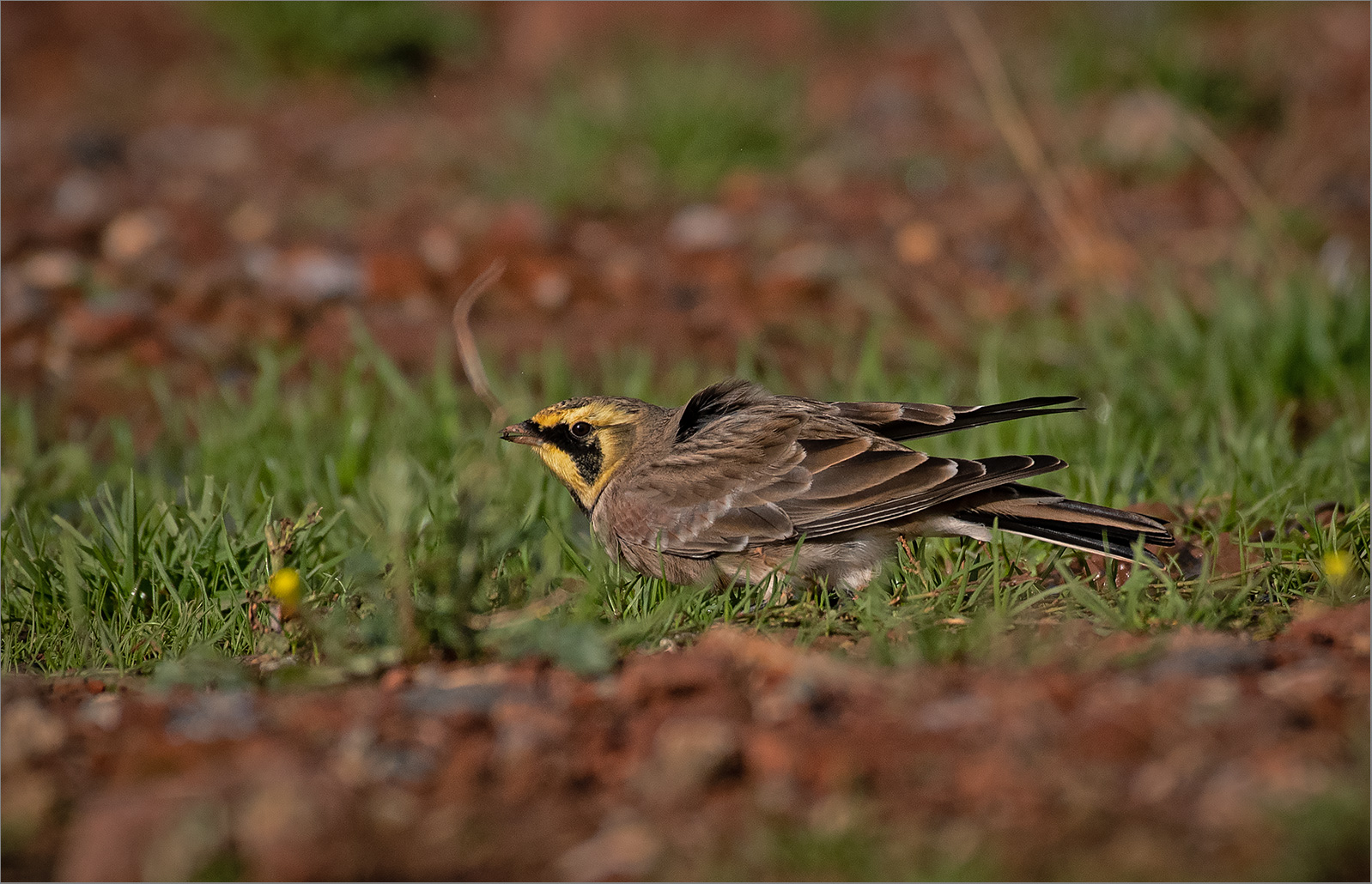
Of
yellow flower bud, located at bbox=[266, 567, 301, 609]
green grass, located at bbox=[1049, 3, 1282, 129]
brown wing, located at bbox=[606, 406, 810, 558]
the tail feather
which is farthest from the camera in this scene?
green grass, located at bbox=[1049, 3, 1282, 129]

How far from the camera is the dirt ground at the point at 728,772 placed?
2473mm

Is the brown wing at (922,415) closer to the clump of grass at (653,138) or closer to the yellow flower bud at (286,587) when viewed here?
the yellow flower bud at (286,587)

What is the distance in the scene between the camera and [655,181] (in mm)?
10203

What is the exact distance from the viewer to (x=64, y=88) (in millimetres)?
15047

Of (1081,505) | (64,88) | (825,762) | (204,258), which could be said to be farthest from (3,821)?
(64,88)

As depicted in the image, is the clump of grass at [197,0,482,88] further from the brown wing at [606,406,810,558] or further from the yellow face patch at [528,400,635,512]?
the brown wing at [606,406,810,558]

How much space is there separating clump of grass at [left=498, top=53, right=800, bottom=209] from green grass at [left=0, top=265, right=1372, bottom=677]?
2873 mm

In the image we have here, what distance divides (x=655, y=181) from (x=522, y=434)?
5.52 metres

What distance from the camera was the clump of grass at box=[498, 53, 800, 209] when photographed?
32.6ft

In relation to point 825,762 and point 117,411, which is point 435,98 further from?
point 825,762

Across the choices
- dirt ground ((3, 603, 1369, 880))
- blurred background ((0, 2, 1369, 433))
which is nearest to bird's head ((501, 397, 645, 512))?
dirt ground ((3, 603, 1369, 880))

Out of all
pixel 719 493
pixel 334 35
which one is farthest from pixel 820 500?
pixel 334 35

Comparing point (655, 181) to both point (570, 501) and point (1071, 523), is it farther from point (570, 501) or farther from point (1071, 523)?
point (1071, 523)

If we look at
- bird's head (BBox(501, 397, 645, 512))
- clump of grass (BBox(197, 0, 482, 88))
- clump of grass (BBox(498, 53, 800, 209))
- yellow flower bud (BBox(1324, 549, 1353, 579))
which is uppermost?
clump of grass (BBox(197, 0, 482, 88))
